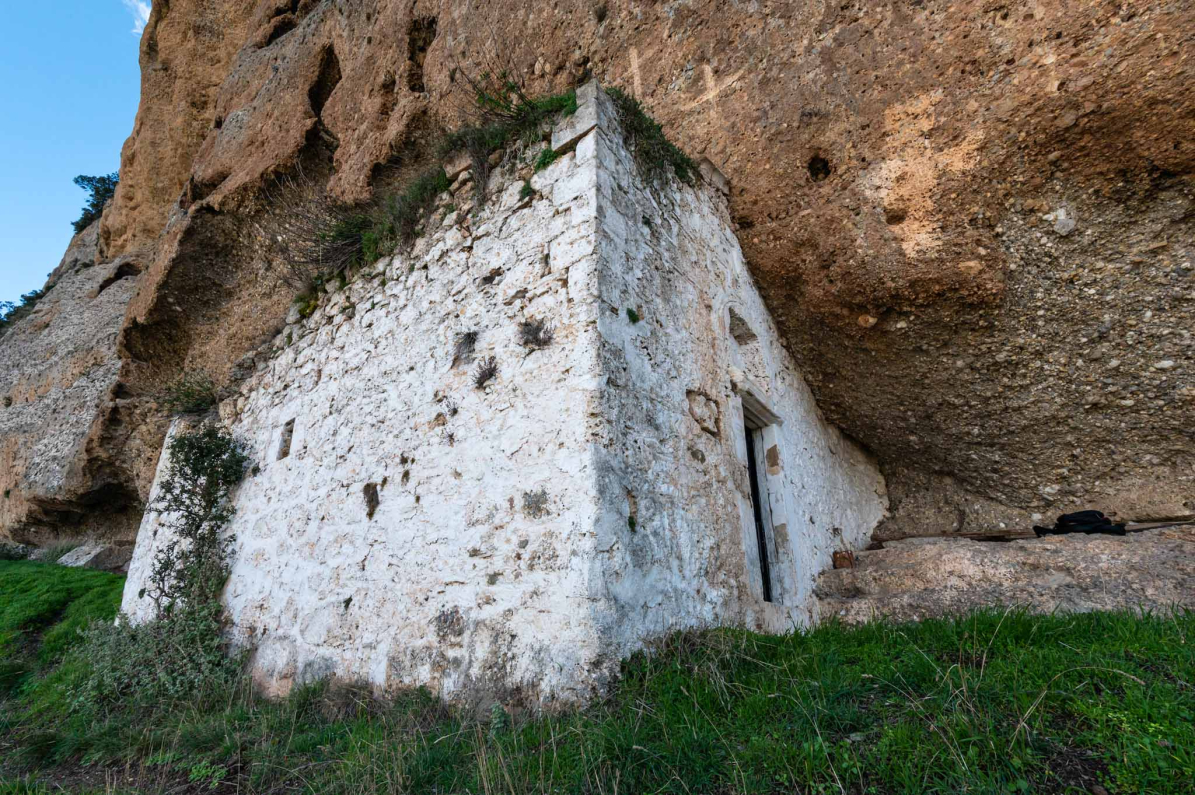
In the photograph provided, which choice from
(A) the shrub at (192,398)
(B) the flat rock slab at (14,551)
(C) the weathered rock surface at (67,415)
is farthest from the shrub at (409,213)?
(B) the flat rock slab at (14,551)

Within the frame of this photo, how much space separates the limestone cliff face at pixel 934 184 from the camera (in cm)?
386

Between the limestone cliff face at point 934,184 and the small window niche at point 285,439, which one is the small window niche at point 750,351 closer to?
the limestone cliff face at point 934,184

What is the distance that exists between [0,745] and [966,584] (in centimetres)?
694

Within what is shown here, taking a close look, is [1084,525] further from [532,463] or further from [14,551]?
[14,551]

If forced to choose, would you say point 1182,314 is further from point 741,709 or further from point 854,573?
point 741,709

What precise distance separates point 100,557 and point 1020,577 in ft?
41.7

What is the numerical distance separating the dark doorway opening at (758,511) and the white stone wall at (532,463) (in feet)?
0.44

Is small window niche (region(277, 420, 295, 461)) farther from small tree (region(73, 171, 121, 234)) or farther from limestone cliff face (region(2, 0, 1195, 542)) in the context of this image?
Result: small tree (region(73, 171, 121, 234))

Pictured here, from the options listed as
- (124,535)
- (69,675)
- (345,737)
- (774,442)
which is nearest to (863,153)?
(774,442)

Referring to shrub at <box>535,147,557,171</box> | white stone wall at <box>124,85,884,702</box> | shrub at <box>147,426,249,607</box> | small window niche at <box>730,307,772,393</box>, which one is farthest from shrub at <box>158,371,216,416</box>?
small window niche at <box>730,307,772,393</box>

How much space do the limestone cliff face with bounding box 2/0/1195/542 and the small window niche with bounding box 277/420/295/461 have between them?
8.77 feet

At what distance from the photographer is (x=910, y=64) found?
4258 millimetres

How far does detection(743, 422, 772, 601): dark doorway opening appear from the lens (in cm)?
457

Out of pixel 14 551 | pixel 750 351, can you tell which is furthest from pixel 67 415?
pixel 750 351
